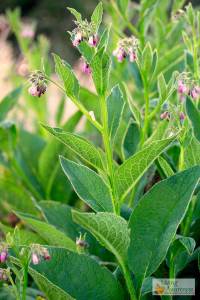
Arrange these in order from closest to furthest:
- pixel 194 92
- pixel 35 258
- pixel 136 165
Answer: pixel 35 258 → pixel 136 165 → pixel 194 92

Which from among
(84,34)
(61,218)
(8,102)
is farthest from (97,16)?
(8,102)

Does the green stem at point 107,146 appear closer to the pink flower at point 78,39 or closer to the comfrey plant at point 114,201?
the comfrey plant at point 114,201

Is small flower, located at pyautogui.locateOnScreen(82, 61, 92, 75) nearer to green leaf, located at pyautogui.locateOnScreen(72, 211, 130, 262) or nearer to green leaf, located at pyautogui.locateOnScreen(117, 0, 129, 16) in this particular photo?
green leaf, located at pyautogui.locateOnScreen(72, 211, 130, 262)

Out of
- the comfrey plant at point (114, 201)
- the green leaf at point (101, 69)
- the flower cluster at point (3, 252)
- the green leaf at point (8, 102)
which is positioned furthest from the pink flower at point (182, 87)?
the green leaf at point (8, 102)

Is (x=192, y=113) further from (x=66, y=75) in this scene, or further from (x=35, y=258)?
(x=35, y=258)

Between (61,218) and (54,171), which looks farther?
(54,171)
